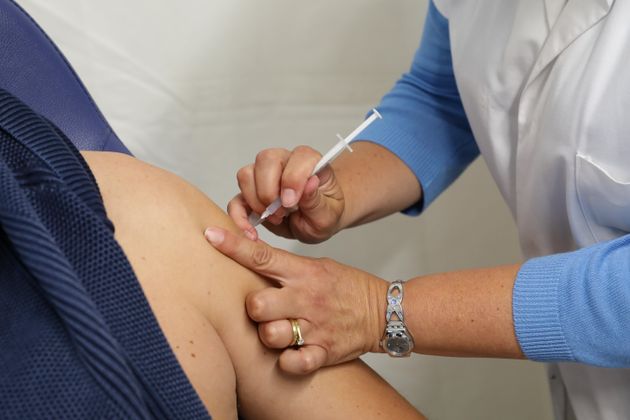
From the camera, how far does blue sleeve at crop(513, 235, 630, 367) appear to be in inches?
32.3

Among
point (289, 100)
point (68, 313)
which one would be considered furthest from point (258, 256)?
point (289, 100)

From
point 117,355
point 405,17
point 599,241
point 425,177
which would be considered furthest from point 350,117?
point 117,355

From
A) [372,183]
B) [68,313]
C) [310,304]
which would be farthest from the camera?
[372,183]

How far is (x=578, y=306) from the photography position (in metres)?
0.84

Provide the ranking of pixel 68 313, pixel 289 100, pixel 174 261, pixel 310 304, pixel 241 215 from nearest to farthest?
pixel 68 313 → pixel 174 261 → pixel 310 304 → pixel 241 215 → pixel 289 100

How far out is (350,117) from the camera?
166 centimetres

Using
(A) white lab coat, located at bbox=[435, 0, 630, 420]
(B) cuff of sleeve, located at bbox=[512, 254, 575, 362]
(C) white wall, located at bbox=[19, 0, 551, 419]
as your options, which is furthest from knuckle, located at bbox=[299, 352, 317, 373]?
(C) white wall, located at bbox=[19, 0, 551, 419]

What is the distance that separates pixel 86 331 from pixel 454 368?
1.29m

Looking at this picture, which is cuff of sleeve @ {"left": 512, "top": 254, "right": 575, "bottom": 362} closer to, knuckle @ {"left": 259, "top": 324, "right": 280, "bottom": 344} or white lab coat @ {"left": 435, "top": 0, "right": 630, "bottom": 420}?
white lab coat @ {"left": 435, "top": 0, "right": 630, "bottom": 420}

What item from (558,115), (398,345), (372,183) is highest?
(558,115)

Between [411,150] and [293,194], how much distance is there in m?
0.32

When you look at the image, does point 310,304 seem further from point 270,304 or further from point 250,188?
point 250,188

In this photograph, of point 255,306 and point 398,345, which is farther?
point 398,345

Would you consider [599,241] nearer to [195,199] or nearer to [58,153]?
[195,199]
